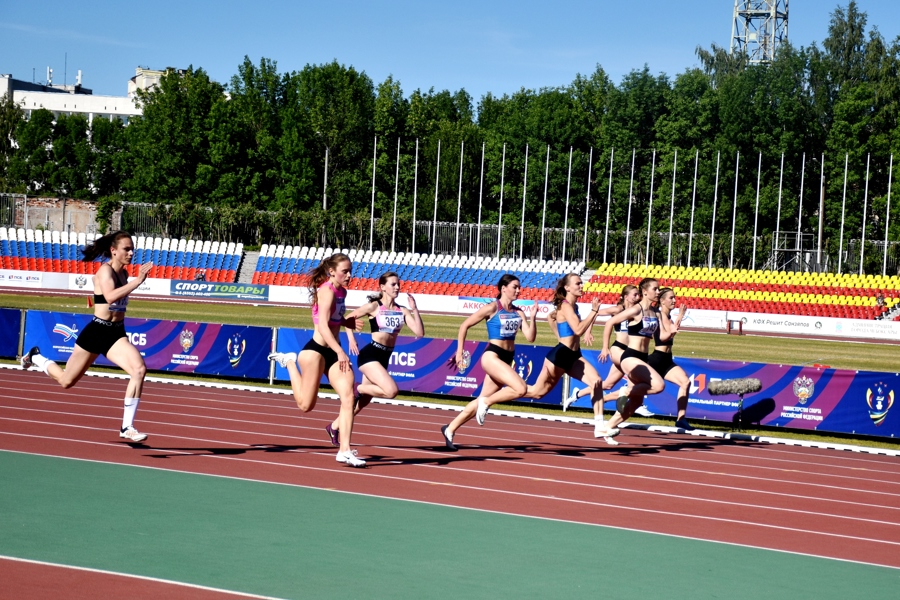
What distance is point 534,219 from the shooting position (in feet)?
244

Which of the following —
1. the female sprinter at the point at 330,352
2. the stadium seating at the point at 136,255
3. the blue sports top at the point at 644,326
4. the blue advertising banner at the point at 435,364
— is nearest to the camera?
the female sprinter at the point at 330,352

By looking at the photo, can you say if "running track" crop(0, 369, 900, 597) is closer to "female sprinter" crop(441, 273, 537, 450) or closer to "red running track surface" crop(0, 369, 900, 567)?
"red running track surface" crop(0, 369, 900, 567)

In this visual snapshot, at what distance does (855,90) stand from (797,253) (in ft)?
52.3

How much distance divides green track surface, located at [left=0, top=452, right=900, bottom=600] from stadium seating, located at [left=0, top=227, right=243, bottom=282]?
43782 millimetres

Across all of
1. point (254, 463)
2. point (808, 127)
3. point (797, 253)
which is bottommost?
point (254, 463)

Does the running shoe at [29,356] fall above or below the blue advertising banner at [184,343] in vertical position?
above

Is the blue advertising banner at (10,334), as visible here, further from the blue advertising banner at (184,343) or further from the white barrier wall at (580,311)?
the white barrier wall at (580,311)

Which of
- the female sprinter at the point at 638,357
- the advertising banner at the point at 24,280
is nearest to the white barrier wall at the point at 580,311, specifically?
the advertising banner at the point at 24,280

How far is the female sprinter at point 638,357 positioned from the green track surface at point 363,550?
4.99 metres

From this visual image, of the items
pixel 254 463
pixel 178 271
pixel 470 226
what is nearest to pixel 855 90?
pixel 470 226

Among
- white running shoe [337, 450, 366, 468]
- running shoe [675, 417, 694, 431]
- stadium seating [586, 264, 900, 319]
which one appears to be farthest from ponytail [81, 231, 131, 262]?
→ stadium seating [586, 264, 900, 319]

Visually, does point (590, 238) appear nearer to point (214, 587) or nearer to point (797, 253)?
point (797, 253)

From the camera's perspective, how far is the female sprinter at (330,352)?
10.2 m

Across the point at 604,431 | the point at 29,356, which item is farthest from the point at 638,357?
the point at 29,356
